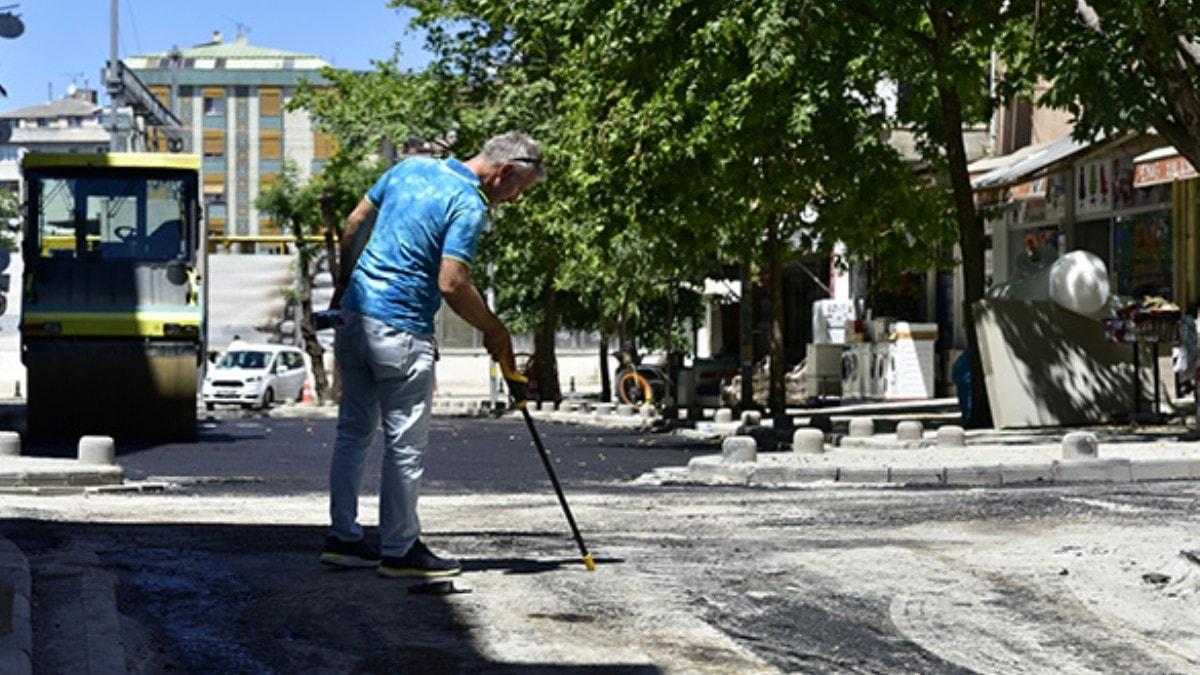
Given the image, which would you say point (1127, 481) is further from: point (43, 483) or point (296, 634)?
point (296, 634)

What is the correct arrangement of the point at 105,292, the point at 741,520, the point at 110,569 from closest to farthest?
the point at 110,569, the point at 741,520, the point at 105,292

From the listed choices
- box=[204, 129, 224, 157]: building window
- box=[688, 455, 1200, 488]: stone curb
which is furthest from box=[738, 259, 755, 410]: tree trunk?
box=[204, 129, 224, 157]: building window

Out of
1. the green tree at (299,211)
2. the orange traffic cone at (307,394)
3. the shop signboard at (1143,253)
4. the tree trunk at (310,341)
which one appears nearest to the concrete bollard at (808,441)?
the shop signboard at (1143,253)

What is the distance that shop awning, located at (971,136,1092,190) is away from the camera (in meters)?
30.0

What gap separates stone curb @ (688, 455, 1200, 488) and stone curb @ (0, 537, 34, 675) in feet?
30.2

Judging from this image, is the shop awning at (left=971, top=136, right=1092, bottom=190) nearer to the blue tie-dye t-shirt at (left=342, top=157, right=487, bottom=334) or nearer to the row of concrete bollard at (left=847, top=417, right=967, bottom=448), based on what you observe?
the row of concrete bollard at (left=847, top=417, right=967, bottom=448)

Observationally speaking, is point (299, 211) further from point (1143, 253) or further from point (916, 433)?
point (916, 433)

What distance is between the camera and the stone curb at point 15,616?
19.5 feet

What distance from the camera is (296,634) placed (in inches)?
284

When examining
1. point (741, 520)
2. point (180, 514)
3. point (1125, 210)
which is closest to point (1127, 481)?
point (741, 520)

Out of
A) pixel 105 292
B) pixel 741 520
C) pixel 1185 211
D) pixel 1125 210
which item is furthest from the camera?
pixel 1125 210

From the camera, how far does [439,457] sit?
2236 centimetres

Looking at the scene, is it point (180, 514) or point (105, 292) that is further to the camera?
point (105, 292)

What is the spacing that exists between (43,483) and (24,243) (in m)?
11.9
